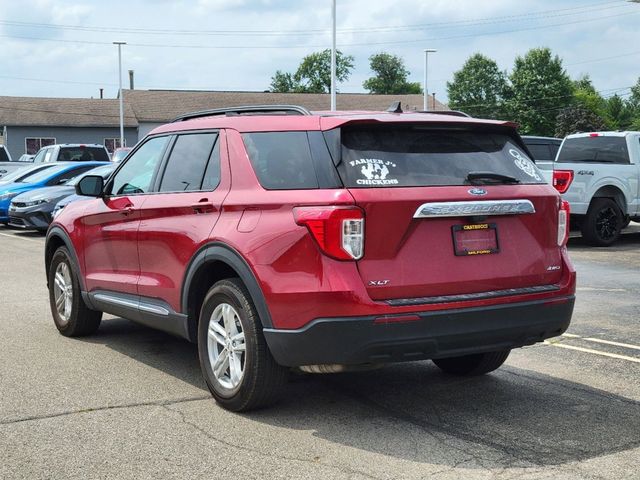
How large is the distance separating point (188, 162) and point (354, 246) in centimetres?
178

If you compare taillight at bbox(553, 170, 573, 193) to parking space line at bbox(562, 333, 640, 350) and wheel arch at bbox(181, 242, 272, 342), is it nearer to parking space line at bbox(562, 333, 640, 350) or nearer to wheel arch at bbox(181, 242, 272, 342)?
parking space line at bbox(562, 333, 640, 350)

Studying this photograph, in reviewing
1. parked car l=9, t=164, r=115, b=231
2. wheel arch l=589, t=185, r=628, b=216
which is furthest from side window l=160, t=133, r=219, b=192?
parked car l=9, t=164, r=115, b=231

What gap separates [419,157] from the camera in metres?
4.89

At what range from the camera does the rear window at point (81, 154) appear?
80.0 feet

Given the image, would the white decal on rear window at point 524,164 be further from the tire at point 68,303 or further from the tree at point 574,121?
the tree at point 574,121

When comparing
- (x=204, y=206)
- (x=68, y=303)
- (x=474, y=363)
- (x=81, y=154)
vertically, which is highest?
(x=81, y=154)

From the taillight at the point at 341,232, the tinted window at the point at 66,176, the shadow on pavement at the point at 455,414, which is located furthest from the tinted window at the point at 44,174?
the taillight at the point at 341,232

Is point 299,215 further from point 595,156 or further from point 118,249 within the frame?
point 595,156

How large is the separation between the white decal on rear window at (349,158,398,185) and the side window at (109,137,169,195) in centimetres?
203

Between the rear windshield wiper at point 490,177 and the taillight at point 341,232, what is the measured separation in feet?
2.57

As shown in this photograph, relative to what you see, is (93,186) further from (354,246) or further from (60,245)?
(354,246)

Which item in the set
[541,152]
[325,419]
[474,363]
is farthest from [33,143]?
[325,419]

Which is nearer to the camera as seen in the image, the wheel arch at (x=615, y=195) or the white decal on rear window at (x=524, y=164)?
the white decal on rear window at (x=524, y=164)

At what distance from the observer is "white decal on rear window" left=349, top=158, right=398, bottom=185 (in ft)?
15.3
